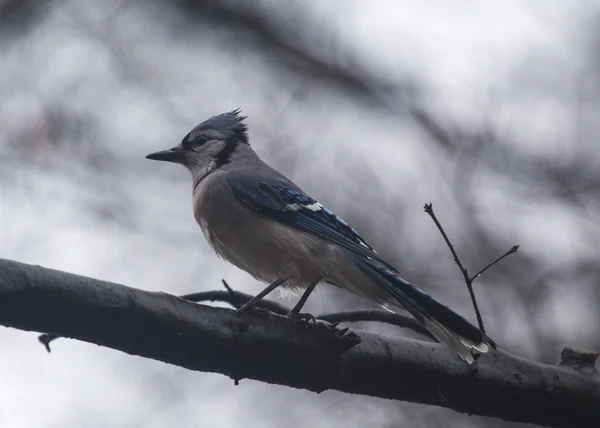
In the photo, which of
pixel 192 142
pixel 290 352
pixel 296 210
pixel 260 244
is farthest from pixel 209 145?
pixel 290 352

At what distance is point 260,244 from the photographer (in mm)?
3070

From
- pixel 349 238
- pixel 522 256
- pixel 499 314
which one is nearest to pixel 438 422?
pixel 499 314

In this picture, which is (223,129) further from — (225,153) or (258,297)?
(258,297)

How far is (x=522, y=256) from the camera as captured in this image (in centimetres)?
563

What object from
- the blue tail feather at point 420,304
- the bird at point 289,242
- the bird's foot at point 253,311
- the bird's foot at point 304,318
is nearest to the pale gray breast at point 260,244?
the bird at point 289,242

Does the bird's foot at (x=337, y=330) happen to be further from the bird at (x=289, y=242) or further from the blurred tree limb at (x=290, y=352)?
the bird at (x=289, y=242)

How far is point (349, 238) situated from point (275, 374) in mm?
1010

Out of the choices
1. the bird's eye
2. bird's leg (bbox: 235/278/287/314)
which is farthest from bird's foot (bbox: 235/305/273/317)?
the bird's eye

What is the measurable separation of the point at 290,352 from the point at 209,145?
1.80 metres

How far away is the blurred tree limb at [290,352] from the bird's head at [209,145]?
1542 millimetres

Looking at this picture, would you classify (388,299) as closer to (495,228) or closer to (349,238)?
(349,238)

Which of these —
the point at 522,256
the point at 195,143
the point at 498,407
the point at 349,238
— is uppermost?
the point at 522,256

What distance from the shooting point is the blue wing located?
3.15 meters

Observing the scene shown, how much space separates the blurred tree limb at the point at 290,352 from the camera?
73.1 inches
